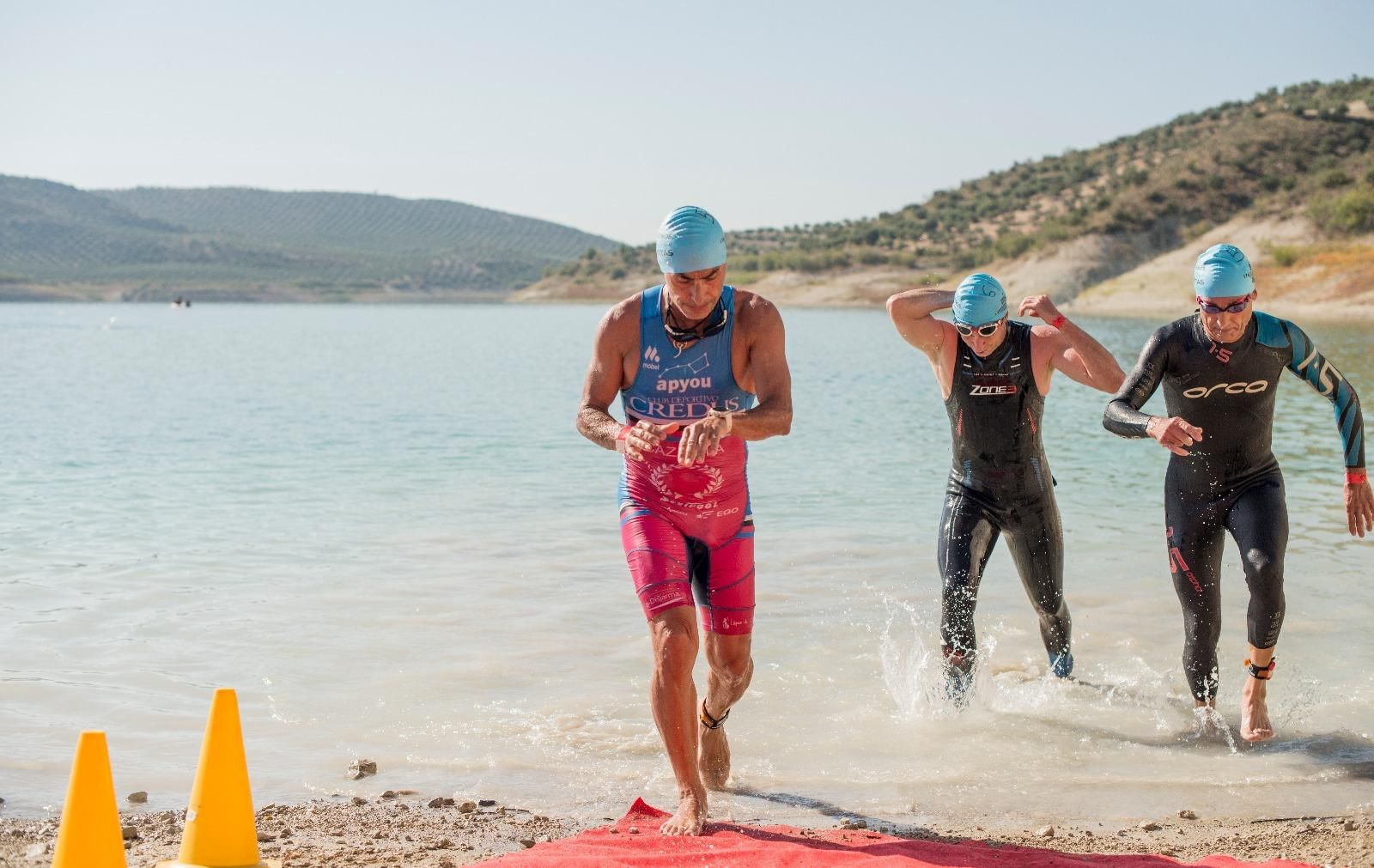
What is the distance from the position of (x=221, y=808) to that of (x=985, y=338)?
405 cm

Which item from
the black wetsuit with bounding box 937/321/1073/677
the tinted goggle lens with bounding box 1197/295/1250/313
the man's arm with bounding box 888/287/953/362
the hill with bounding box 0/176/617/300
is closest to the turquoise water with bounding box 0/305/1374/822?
the black wetsuit with bounding box 937/321/1073/677

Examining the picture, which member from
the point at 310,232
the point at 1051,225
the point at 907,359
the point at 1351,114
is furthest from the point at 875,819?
the point at 310,232

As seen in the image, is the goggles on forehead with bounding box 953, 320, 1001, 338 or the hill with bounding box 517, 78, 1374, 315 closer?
the goggles on forehead with bounding box 953, 320, 1001, 338

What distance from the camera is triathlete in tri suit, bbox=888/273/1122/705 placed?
6.73 meters

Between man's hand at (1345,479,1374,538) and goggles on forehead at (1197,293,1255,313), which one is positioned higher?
goggles on forehead at (1197,293,1255,313)

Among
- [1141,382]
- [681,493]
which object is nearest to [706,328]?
[681,493]

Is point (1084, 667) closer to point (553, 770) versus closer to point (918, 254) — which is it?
point (553, 770)

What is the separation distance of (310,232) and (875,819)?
665 feet

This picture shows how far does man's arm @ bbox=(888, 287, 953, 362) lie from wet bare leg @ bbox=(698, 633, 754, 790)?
2005 millimetres

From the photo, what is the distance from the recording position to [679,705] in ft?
16.5

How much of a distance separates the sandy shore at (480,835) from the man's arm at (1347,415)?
1.39 m

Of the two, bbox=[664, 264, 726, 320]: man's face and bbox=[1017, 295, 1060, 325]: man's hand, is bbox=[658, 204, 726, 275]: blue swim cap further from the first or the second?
bbox=[1017, 295, 1060, 325]: man's hand

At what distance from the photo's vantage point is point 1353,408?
646 centimetres

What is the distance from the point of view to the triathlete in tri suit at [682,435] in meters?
5.07
